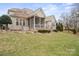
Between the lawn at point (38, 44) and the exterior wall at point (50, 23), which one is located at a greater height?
the exterior wall at point (50, 23)

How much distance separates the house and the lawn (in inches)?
2.8

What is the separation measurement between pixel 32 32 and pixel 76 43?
44 cm

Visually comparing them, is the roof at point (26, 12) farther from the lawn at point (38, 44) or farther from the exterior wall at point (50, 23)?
the lawn at point (38, 44)

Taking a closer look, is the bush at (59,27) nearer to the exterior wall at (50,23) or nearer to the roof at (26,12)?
the exterior wall at (50,23)

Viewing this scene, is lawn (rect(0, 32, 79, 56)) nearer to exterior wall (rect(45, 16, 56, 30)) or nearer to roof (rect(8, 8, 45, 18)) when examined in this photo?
exterior wall (rect(45, 16, 56, 30))

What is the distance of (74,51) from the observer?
226 cm

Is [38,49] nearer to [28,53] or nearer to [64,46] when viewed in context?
[28,53]

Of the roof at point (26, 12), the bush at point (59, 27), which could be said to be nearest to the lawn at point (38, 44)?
the bush at point (59, 27)

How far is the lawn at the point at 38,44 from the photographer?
226 centimetres

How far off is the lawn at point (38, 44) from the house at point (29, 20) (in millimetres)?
72

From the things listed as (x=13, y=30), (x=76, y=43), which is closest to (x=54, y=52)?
(x=76, y=43)

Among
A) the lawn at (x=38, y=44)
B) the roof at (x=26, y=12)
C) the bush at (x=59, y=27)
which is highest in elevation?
the roof at (x=26, y=12)

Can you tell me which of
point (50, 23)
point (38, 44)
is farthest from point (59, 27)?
point (38, 44)

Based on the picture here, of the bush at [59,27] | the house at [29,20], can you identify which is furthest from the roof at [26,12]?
the bush at [59,27]
